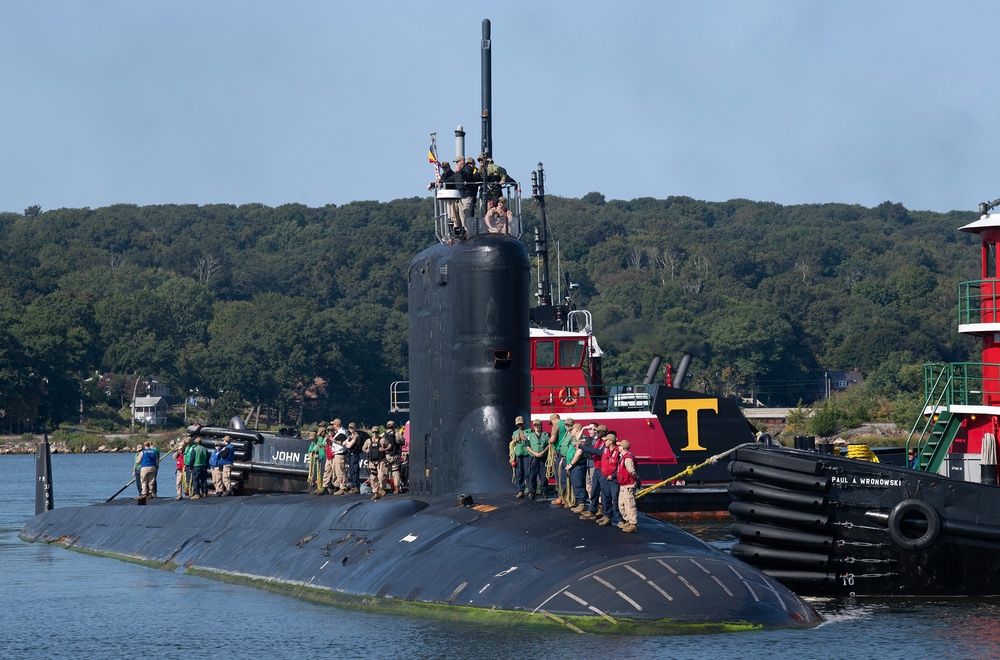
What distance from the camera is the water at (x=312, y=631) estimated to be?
1694 cm

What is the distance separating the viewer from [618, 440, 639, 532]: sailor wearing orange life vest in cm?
1959

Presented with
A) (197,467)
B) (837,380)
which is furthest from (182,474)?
(837,380)

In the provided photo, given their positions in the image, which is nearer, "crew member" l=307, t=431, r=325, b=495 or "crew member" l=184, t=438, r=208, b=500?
"crew member" l=307, t=431, r=325, b=495

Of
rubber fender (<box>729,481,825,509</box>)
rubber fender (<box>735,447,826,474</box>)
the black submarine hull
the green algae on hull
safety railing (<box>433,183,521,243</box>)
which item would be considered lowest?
the green algae on hull

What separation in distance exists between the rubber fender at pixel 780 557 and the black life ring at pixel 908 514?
115 cm

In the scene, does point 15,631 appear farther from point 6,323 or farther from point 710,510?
point 6,323

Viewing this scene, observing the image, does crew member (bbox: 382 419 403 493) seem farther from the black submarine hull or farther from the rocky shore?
the rocky shore

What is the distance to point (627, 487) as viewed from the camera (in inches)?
779

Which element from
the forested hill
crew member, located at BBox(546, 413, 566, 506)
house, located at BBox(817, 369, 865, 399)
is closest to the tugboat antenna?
crew member, located at BBox(546, 413, 566, 506)

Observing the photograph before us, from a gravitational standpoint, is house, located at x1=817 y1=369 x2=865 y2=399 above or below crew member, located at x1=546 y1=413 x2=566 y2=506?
above

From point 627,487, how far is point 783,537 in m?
4.65

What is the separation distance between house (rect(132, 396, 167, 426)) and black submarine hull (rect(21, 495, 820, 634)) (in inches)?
3595

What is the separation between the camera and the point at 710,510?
3969 centimetres

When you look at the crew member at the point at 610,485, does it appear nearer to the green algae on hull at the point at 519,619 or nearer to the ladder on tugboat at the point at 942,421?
the green algae on hull at the point at 519,619
